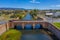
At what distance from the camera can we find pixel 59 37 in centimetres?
3450

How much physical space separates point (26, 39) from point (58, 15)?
68.5 meters

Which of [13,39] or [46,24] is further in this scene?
[46,24]

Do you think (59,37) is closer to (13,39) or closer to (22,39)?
(22,39)

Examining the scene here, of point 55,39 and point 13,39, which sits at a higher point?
point 13,39

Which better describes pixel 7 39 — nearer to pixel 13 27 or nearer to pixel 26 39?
pixel 26 39

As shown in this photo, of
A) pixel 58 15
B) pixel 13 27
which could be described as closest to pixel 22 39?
pixel 13 27

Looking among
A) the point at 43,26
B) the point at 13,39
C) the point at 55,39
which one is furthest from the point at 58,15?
the point at 13,39

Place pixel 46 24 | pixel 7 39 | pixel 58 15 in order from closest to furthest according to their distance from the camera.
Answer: pixel 7 39 < pixel 46 24 < pixel 58 15

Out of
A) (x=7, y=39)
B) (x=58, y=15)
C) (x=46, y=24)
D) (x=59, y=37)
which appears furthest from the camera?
(x=58, y=15)

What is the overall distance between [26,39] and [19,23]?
757 inches

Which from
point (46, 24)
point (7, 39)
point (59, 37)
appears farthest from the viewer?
point (46, 24)

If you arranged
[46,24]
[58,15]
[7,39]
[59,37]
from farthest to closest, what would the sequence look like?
[58,15], [46,24], [59,37], [7,39]

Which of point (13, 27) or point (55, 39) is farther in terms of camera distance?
point (13, 27)

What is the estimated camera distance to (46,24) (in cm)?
5312
